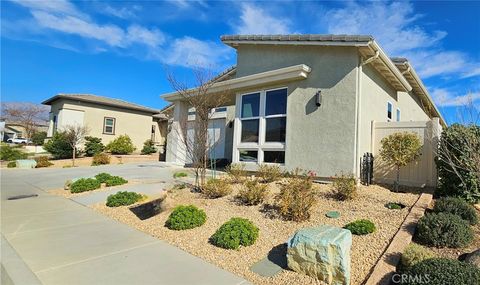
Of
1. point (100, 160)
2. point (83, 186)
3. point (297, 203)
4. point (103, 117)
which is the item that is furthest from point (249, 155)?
point (103, 117)

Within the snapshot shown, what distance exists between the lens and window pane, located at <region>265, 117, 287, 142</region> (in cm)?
1052

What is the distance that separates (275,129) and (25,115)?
184 feet

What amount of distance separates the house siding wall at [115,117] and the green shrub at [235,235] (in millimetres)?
23203

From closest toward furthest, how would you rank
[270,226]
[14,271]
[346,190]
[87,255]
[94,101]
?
[14,271] → [87,255] → [270,226] → [346,190] → [94,101]

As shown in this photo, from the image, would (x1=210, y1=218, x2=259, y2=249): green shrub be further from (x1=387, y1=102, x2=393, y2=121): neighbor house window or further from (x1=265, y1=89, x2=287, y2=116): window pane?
(x1=387, y1=102, x2=393, y2=121): neighbor house window

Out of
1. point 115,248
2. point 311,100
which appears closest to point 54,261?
point 115,248

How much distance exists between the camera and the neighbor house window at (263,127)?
10.6 metres

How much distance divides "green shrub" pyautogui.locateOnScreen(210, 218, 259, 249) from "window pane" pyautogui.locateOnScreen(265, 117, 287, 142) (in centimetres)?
579

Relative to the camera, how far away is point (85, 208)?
790 centimetres

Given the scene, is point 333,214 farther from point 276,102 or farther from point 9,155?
point 9,155

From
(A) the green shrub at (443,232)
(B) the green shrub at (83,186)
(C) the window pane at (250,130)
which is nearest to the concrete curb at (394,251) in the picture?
(A) the green shrub at (443,232)

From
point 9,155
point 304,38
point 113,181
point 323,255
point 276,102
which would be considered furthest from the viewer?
point 9,155

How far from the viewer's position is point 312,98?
9750 millimetres

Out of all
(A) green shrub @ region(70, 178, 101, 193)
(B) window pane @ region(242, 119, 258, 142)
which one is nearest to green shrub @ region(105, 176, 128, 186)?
(A) green shrub @ region(70, 178, 101, 193)
